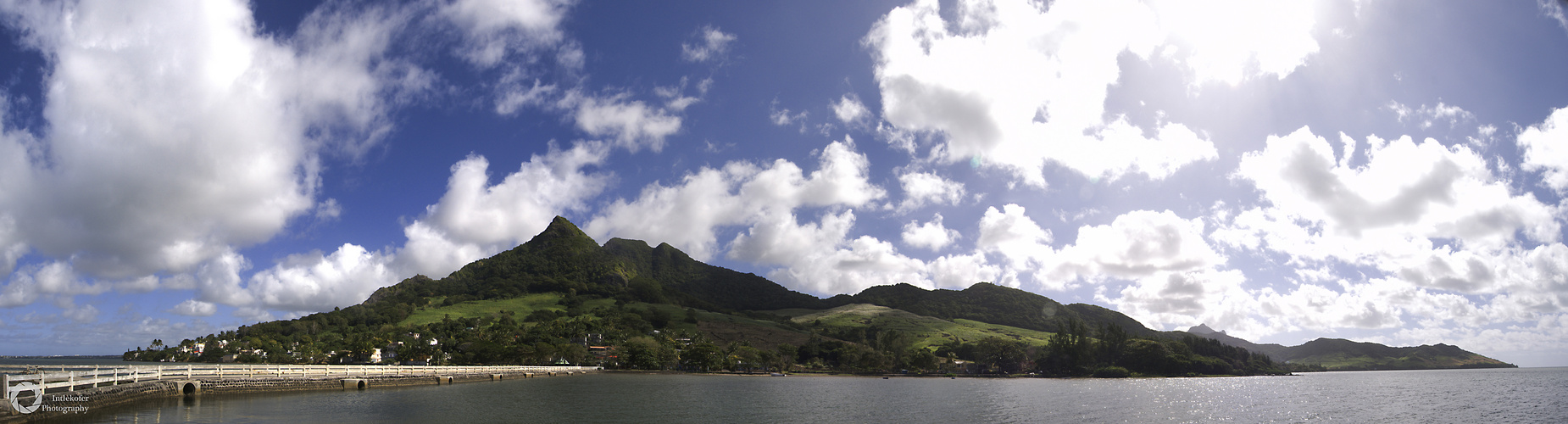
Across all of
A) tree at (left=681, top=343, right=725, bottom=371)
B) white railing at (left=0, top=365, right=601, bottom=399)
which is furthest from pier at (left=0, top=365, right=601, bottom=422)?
tree at (left=681, top=343, right=725, bottom=371)

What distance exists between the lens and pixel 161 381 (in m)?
48.8

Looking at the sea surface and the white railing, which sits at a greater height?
the white railing

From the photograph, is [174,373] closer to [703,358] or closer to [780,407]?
[780,407]

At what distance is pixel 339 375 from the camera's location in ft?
244

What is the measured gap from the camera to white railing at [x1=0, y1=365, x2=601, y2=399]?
36.1 m

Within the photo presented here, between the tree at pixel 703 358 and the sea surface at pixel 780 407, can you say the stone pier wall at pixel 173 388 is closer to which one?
the sea surface at pixel 780 407

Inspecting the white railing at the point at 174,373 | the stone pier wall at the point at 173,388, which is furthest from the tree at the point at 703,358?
the stone pier wall at the point at 173,388

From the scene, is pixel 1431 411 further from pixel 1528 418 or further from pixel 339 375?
pixel 339 375

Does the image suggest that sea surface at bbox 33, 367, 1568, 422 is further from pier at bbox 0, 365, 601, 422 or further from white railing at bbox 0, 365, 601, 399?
white railing at bbox 0, 365, 601, 399

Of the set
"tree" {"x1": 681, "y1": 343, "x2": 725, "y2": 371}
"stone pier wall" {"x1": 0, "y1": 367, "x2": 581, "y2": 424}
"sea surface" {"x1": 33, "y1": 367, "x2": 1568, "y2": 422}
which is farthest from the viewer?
"tree" {"x1": 681, "y1": 343, "x2": 725, "y2": 371}

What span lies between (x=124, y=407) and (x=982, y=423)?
5953 centimetres

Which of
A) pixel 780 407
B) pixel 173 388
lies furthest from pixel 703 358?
pixel 173 388

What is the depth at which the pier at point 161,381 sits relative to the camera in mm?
32375

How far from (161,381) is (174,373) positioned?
2.04 metres
